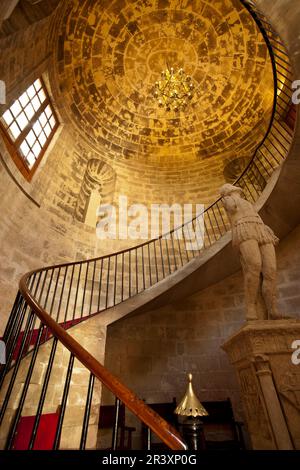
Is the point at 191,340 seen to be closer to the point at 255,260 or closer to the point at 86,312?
the point at 86,312

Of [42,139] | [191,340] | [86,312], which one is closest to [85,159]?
[42,139]

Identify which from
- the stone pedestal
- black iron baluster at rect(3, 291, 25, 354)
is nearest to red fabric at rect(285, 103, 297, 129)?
the stone pedestal

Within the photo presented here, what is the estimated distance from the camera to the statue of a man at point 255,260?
2.82 meters

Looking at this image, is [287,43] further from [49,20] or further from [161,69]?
[161,69]

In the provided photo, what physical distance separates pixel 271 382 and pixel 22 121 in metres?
6.52

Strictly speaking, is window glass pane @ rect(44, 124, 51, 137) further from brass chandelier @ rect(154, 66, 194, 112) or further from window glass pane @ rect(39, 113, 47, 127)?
brass chandelier @ rect(154, 66, 194, 112)

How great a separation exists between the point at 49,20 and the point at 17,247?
210 inches

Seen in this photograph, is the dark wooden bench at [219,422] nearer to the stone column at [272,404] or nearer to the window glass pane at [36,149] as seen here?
the stone column at [272,404]

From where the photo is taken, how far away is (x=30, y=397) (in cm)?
294

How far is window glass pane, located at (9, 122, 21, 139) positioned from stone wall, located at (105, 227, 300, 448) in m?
4.64

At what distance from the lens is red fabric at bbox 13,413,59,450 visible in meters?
2.56

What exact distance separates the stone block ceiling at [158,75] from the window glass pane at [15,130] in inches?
83.3

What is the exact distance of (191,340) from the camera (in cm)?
528
